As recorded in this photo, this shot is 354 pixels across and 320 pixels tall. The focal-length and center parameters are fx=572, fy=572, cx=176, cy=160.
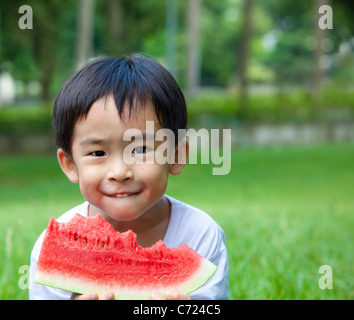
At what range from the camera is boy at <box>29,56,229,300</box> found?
176 centimetres

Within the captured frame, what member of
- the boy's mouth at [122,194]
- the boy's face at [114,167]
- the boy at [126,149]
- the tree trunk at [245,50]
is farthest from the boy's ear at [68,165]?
the tree trunk at [245,50]

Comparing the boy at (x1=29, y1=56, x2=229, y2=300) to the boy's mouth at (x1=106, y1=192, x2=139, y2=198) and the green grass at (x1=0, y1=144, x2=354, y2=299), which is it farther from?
the green grass at (x1=0, y1=144, x2=354, y2=299)

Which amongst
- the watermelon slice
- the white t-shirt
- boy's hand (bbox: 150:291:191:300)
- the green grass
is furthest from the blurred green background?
boy's hand (bbox: 150:291:191:300)

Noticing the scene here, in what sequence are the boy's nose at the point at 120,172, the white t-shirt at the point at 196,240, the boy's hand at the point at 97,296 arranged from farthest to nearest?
the white t-shirt at the point at 196,240
the boy's nose at the point at 120,172
the boy's hand at the point at 97,296

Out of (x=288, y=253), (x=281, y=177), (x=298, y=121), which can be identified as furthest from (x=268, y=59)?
(x=288, y=253)

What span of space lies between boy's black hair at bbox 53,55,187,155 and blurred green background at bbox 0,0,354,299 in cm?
62

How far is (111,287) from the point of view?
5.70ft

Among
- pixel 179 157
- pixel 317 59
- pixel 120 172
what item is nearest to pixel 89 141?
pixel 120 172

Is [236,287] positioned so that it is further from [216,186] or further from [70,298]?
[216,186]

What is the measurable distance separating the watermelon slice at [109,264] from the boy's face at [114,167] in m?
0.08

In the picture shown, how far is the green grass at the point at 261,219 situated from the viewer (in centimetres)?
288

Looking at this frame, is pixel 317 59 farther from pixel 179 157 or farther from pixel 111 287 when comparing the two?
pixel 111 287

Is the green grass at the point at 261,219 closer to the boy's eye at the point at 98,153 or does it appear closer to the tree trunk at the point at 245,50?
the boy's eye at the point at 98,153
